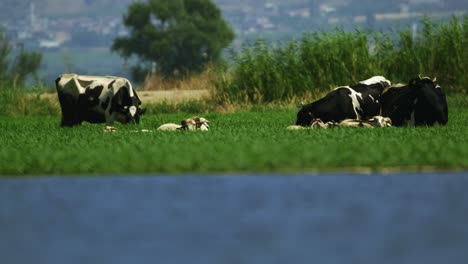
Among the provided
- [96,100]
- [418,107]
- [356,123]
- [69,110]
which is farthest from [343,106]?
[69,110]

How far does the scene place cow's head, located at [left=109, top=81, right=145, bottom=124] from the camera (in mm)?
21641

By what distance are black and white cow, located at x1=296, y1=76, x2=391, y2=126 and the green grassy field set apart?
1.87 feet

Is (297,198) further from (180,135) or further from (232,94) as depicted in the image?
(232,94)

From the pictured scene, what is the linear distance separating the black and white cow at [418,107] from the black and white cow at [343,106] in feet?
0.96

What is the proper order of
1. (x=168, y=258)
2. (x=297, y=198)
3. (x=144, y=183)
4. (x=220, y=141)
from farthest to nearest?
(x=220, y=141), (x=144, y=183), (x=297, y=198), (x=168, y=258)

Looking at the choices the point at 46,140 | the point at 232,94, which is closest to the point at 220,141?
the point at 46,140

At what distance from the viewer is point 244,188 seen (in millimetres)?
12750

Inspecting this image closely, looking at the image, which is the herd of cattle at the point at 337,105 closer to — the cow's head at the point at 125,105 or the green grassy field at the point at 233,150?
the cow's head at the point at 125,105

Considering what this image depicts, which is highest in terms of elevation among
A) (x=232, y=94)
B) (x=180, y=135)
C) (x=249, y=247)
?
(x=249, y=247)

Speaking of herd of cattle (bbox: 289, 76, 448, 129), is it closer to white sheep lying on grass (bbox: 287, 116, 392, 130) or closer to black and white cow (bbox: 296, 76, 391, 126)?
black and white cow (bbox: 296, 76, 391, 126)

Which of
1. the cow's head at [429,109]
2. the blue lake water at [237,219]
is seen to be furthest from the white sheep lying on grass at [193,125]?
the blue lake water at [237,219]

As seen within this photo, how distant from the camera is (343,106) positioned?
2023cm

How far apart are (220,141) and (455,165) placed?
387 centimetres

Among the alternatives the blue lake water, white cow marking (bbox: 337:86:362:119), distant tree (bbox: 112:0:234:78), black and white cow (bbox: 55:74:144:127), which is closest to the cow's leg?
black and white cow (bbox: 55:74:144:127)
